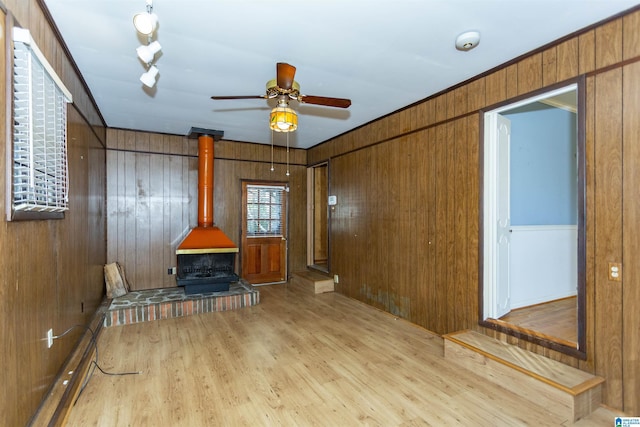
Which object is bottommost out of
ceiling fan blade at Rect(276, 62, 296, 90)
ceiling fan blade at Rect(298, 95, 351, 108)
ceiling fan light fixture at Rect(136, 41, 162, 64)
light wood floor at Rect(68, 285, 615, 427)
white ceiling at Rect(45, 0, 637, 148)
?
light wood floor at Rect(68, 285, 615, 427)

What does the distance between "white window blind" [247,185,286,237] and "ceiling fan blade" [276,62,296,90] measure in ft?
12.3

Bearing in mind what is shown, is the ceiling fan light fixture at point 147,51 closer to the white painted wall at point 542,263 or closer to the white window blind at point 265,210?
the white window blind at point 265,210

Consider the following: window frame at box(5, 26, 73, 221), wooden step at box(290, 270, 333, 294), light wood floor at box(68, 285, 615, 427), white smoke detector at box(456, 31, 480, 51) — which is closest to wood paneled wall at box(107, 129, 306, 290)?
wooden step at box(290, 270, 333, 294)

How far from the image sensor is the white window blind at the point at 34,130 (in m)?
1.60

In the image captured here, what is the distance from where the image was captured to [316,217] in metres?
6.64

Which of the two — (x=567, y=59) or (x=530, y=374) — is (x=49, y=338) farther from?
(x=567, y=59)

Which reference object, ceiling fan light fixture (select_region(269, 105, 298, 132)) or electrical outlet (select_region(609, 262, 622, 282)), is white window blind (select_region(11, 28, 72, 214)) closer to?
ceiling fan light fixture (select_region(269, 105, 298, 132))

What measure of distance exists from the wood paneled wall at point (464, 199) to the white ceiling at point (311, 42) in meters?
0.25

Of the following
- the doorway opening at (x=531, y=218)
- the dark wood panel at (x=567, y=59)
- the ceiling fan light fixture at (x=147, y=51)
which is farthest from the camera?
the doorway opening at (x=531, y=218)

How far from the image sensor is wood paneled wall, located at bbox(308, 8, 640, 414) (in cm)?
210

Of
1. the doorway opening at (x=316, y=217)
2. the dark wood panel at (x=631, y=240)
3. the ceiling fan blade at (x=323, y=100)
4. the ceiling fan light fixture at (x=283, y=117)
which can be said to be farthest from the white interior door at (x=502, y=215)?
the doorway opening at (x=316, y=217)

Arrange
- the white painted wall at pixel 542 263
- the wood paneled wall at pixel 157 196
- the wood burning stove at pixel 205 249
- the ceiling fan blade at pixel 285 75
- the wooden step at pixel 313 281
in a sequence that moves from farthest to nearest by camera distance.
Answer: the wooden step at pixel 313 281 < the wood paneled wall at pixel 157 196 < the wood burning stove at pixel 205 249 < the white painted wall at pixel 542 263 < the ceiling fan blade at pixel 285 75

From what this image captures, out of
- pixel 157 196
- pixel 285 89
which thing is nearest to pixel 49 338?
pixel 285 89

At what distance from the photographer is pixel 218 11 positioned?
2.10m
